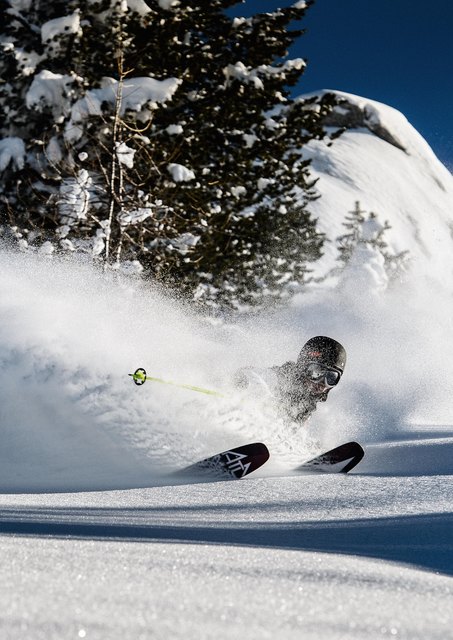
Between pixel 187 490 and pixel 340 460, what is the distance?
1.51m

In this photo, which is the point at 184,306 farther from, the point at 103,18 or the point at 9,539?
the point at 9,539

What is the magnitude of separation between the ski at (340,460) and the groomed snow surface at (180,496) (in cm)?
13

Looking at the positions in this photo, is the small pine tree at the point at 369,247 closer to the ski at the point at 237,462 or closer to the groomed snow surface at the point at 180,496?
the groomed snow surface at the point at 180,496

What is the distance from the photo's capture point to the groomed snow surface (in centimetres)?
121

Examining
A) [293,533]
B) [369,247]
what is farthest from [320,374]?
[369,247]

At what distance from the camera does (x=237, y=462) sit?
448 centimetres

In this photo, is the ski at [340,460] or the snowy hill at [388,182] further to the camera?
the snowy hill at [388,182]

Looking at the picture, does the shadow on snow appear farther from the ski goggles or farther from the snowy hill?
the snowy hill

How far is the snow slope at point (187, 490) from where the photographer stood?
122 centimetres

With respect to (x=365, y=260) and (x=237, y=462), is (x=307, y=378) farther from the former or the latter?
(x=365, y=260)

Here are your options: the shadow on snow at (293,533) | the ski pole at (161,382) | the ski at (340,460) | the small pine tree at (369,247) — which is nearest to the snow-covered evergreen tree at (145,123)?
the ski pole at (161,382)

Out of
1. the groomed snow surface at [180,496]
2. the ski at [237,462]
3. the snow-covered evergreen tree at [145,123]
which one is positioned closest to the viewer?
the groomed snow surface at [180,496]

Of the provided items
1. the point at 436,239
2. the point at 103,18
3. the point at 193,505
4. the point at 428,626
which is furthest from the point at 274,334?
the point at 436,239

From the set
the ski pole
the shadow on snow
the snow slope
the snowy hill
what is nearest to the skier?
the snow slope
